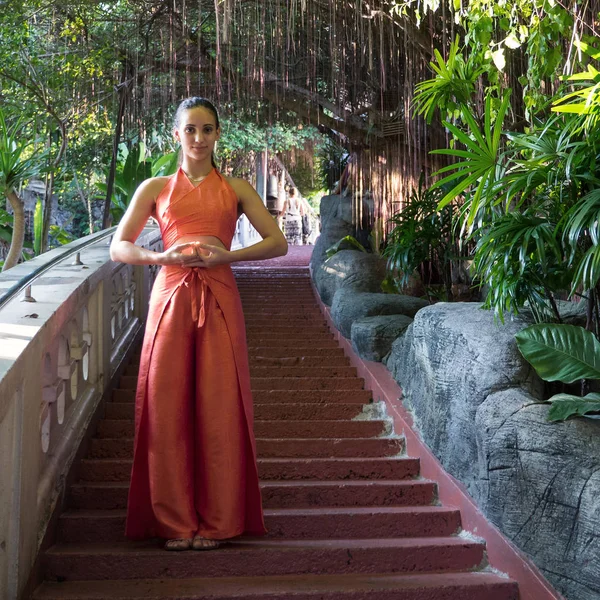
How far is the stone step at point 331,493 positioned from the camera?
2.91 meters

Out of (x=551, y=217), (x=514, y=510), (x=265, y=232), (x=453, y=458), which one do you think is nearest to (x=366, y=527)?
(x=453, y=458)

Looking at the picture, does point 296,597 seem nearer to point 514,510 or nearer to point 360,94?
point 514,510

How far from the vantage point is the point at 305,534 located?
277 centimetres

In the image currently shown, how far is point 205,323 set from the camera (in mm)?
2510

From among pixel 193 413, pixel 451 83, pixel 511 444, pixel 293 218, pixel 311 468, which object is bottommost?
pixel 311 468

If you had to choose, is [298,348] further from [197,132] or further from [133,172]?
[133,172]

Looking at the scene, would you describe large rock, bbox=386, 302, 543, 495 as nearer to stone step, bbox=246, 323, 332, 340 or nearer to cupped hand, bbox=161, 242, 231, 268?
cupped hand, bbox=161, 242, 231, 268

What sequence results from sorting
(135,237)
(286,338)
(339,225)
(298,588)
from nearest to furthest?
(298,588)
(135,237)
(286,338)
(339,225)

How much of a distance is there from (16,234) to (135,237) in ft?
11.6

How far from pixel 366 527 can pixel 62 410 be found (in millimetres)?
1181

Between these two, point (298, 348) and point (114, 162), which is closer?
point (298, 348)

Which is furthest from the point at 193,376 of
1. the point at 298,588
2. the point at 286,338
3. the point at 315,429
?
the point at 286,338

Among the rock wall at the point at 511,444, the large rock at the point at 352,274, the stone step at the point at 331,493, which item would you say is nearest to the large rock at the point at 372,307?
the large rock at the point at 352,274

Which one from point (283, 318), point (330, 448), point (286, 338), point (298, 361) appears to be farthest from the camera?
point (283, 318)
